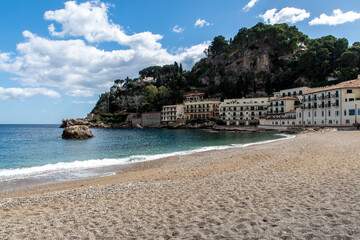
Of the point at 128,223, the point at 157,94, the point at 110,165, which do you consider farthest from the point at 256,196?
the point at 157,94

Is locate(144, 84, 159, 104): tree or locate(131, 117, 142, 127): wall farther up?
locate(144, 84, 159, 104): tree

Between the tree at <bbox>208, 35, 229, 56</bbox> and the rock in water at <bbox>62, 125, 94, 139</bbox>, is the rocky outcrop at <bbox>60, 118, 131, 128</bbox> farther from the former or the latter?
the tree at <bbox>208, 35, 229, 56</bbox>

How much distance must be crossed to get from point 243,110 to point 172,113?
101 feet

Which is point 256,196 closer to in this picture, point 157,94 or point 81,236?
point 81,236

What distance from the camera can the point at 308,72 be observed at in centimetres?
7481

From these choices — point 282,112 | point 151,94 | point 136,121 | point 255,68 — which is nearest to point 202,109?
point 255,68

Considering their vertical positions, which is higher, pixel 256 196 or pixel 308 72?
pixel 308 72

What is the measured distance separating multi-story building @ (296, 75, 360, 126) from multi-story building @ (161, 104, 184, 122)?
4825cm

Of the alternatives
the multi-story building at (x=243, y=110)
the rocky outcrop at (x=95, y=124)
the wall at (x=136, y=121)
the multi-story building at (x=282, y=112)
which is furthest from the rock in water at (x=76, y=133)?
the rocky outcrop at (x=95, y=124)

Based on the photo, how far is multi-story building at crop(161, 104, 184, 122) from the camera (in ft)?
301

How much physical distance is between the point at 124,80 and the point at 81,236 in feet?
466

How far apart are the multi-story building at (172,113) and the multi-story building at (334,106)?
48.3 m

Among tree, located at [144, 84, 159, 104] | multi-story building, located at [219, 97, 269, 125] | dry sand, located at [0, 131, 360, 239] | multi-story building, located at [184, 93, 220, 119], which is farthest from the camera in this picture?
tree, located at [144, 84, 159, 104]

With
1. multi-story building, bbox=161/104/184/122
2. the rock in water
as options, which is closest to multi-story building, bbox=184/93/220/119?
multi-story building, bbox=161/104/184/122
